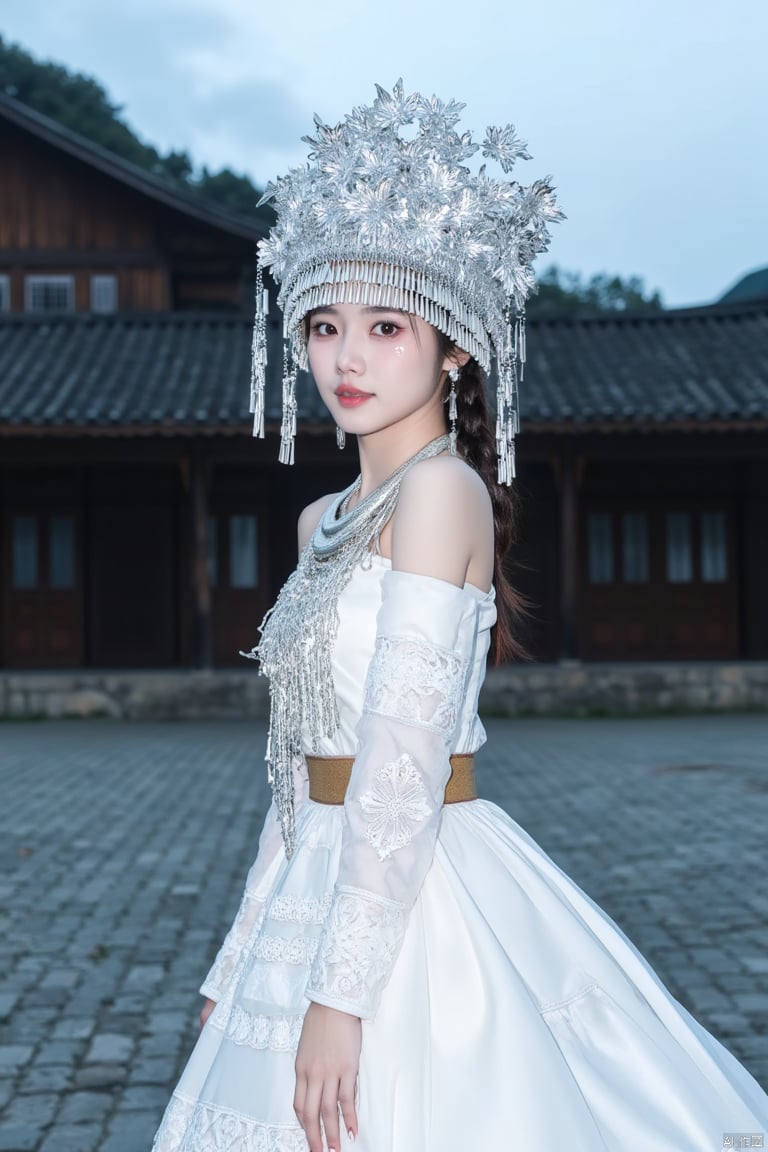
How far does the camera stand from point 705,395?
12633 mm

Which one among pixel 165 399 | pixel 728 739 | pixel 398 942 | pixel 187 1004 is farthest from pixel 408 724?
pixel 165 399

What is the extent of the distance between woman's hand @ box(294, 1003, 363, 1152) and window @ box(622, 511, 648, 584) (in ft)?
45.0

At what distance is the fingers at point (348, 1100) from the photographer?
1401 mm

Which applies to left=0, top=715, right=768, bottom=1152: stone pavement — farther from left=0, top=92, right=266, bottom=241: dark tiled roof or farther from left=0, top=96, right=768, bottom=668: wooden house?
left=0, top=92, right=266, bottom=241: dark tiled roof

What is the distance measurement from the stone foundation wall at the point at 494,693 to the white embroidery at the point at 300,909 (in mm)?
10766

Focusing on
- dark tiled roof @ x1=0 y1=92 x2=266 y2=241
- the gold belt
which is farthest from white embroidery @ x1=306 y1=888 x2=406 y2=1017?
Result: dark tiled roof @ x1=0 y1=92 x2=266 y2=241

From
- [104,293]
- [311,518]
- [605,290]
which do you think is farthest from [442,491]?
[605,290]

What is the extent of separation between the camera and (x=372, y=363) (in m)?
1.71

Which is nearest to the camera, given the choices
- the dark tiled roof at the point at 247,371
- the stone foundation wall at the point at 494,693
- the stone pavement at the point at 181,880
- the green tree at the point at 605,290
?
the stone pavement at the point at 181,880

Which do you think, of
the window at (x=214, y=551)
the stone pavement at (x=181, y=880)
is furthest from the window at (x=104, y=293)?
the stone pavement at (x=181, y=880)

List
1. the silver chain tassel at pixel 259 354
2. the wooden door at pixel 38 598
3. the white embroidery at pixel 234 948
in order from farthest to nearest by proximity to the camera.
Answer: the wooden door at pixel 38 598
the silver chain tassel at pixel 259 354
the white embroidery at pixel 234 948

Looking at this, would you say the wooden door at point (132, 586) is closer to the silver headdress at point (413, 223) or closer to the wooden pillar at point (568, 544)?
the wooden pillar at point (568, 544)

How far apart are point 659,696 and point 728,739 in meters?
2.16

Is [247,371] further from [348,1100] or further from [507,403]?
[348,1100]
